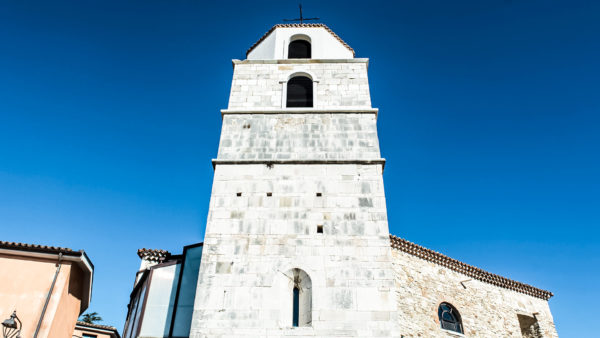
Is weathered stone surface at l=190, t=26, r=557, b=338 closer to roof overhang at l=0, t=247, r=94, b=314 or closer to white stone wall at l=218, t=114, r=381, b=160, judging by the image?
white stone wall at l=218, t=114, r=381, b=160

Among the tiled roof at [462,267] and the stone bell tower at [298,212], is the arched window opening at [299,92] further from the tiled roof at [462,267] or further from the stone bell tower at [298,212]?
the tiled roof at [462,267]

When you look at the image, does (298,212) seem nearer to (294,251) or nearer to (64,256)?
(294,251)

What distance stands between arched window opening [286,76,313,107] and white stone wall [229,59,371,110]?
0.64ft

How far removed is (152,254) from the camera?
15.8 meters

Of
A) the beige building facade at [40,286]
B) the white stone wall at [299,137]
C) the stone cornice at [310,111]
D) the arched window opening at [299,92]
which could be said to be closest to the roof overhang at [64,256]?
the beige building facade at [40,286]

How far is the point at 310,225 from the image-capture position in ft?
29.2

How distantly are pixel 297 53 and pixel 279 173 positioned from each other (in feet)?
18.3

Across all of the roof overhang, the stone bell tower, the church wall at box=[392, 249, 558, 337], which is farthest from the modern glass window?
the church wall at box=[392, 249, 558, 337]

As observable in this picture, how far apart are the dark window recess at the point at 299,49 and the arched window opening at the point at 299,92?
4.97 feet

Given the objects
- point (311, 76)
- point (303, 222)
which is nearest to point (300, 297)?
point (303, 222)

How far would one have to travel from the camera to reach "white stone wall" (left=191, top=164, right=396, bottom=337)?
25.0 feet

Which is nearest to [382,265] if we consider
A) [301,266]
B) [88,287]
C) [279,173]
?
[301,266]

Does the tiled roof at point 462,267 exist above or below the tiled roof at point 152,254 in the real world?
below

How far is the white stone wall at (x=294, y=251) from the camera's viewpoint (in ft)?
25.0
